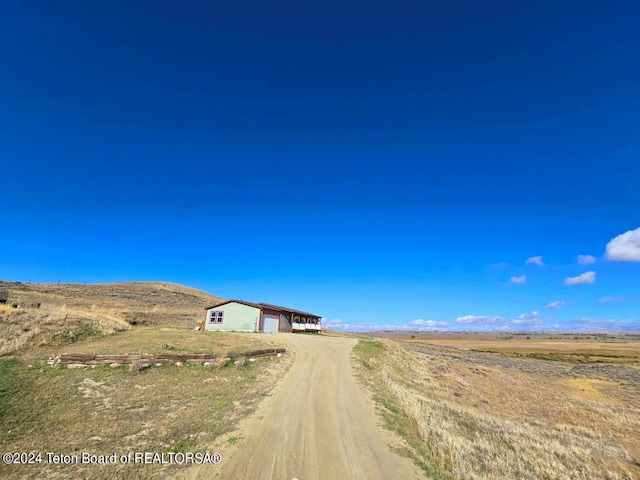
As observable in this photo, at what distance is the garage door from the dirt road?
31799 millimetres

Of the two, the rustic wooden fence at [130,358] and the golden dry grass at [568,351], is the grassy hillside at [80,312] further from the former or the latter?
the golden dry grass at [568,351]

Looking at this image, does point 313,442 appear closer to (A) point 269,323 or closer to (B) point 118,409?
(B) point 118,409

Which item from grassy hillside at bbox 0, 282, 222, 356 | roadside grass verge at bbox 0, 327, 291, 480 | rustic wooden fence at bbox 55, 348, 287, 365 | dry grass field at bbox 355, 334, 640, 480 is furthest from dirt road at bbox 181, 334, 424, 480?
grassy hillside at bbox 0, 282, 222, 356

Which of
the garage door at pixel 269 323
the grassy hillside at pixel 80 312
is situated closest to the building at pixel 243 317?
the garage door at pixel 269 323

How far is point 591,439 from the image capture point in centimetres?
1714

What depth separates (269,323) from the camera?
49.2 m

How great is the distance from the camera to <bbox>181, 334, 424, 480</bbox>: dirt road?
8219mm

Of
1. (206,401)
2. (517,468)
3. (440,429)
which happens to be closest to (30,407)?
(206,401)

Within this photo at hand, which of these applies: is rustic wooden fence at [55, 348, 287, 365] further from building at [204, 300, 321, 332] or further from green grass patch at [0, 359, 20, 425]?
building at [204, 300, 321, 332]

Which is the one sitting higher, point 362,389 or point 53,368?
point 53,368

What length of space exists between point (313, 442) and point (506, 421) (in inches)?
521

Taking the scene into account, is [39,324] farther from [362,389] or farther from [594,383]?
[594,383]

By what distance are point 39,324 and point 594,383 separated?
167ft

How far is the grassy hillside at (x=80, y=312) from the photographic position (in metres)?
22.6
